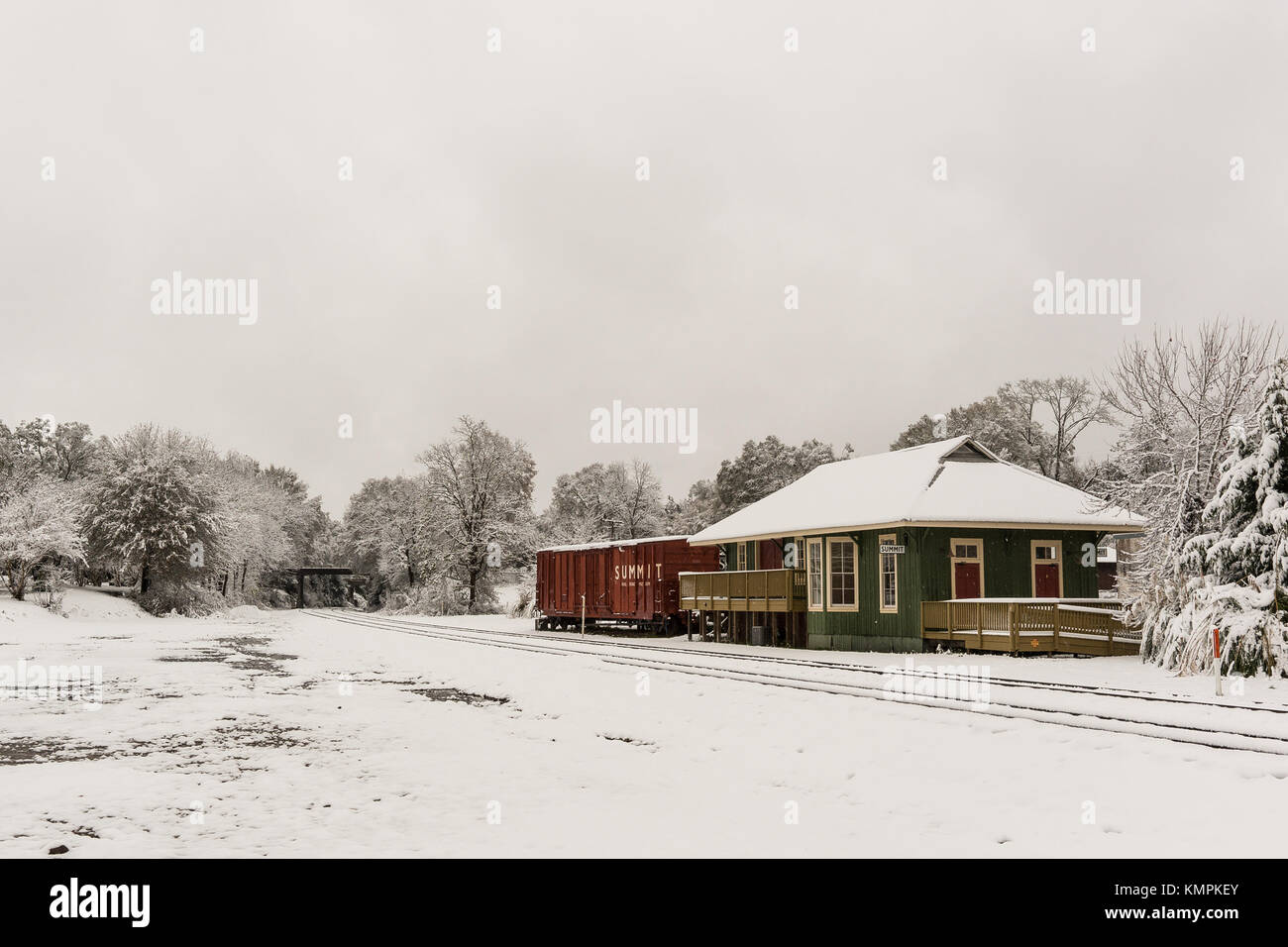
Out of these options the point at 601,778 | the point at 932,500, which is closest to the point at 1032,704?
the point at 601,778

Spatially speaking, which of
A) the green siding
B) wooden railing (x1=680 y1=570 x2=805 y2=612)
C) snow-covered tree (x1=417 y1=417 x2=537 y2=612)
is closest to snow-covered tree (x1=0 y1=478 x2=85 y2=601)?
snow-covered tree (x1=417 y1=417 x2=537 y2=612)

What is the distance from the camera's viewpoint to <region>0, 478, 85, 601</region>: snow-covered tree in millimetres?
48656

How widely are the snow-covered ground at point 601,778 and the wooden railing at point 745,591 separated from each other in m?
13.5

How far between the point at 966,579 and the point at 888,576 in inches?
78.8

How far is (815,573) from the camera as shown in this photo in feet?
99.2

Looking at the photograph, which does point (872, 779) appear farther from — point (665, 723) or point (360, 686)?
point (360, 686)

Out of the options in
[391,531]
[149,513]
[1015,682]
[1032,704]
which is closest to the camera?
[1032,704]

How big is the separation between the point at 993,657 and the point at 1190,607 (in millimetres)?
5120

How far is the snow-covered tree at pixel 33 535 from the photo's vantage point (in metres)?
48.7

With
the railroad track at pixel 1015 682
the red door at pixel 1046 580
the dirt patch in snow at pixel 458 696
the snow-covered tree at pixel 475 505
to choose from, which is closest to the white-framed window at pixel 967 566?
the red door at pixel 1046 580

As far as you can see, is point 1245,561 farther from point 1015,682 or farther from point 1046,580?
point 1046,580

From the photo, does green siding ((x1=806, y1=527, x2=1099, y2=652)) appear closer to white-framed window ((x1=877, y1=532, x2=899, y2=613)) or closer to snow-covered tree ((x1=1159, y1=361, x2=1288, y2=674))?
white-framed window ((x1=877, y1=532, x2=899, y2=613))

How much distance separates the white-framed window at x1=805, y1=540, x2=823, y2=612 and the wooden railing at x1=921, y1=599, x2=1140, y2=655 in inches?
172

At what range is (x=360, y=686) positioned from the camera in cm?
1842
